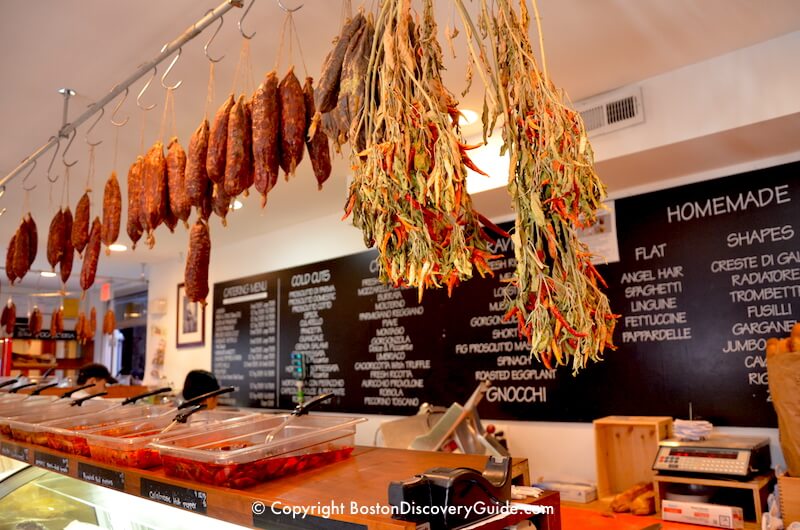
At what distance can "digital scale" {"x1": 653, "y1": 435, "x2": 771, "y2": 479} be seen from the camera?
2.61 metres

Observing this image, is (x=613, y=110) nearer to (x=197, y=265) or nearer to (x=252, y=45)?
(x=252, y=45)

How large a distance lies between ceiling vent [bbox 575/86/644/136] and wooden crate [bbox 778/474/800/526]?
1788 mm

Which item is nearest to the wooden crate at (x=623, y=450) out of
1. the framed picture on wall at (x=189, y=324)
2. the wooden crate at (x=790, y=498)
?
the wooden crate at (x=790, y=498)

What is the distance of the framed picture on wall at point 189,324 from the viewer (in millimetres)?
6758

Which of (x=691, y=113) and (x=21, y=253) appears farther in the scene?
(x=21, y=253)

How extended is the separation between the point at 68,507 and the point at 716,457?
9.00 ft

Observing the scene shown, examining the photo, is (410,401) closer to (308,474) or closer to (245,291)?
(245,291)

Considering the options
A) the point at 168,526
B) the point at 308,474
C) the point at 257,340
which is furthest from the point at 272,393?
the point at 308,474

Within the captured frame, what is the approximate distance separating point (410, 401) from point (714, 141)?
279 cm

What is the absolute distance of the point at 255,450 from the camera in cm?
132

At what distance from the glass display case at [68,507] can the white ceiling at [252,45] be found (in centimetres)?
178

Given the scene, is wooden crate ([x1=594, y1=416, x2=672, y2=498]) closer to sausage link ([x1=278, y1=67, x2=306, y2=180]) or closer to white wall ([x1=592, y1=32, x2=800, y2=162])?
white wall ([x1=592, y1=32, x2=800, y2=162])

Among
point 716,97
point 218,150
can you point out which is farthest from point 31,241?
point 716,97

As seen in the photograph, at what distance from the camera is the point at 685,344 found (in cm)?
324
